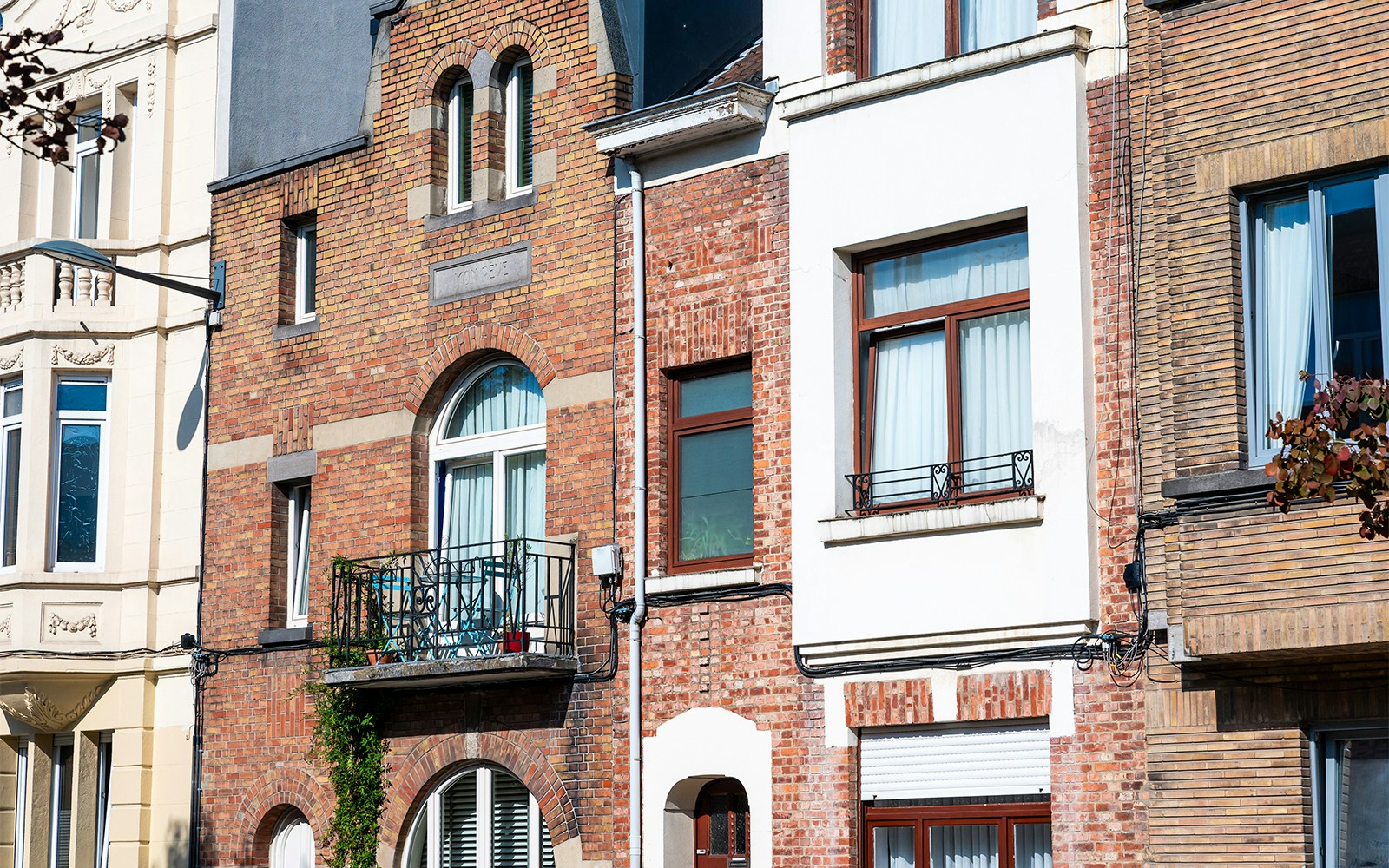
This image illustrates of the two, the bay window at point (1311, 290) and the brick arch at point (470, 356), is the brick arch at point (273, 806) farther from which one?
the bay window at point (1311, 290)

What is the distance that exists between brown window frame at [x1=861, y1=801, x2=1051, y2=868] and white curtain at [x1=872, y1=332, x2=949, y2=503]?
2.45 meters

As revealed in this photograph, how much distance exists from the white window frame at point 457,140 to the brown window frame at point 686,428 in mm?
3641

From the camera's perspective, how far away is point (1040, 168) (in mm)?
15484

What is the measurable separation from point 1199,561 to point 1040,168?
3539 mm

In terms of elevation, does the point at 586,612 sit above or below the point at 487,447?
below

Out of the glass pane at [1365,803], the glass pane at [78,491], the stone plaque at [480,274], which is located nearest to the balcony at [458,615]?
the stone plaque at [480,274]

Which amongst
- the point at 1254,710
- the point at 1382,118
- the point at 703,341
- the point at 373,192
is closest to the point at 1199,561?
the point at 1254,710

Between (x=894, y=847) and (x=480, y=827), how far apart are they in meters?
4.76

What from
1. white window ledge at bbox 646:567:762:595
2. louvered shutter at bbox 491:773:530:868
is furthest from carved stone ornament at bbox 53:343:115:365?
white window ledge at bbox 646:567:762:595

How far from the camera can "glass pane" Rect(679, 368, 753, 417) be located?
1778cm

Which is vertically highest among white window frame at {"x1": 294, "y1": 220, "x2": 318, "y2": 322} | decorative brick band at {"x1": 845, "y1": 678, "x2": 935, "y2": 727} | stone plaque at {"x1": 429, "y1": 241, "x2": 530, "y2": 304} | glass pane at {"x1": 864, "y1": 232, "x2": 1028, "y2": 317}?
white window frame at {"x1": 294, "y1": 220, "x2": 318, "y2": 322}

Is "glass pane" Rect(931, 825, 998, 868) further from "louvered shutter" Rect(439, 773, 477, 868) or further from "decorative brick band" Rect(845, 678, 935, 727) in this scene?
"louvered shutter" Rect(439, 773, 477, 868)

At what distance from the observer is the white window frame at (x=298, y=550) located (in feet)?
70.2

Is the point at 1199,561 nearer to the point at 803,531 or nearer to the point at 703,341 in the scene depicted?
the point at 803,531
